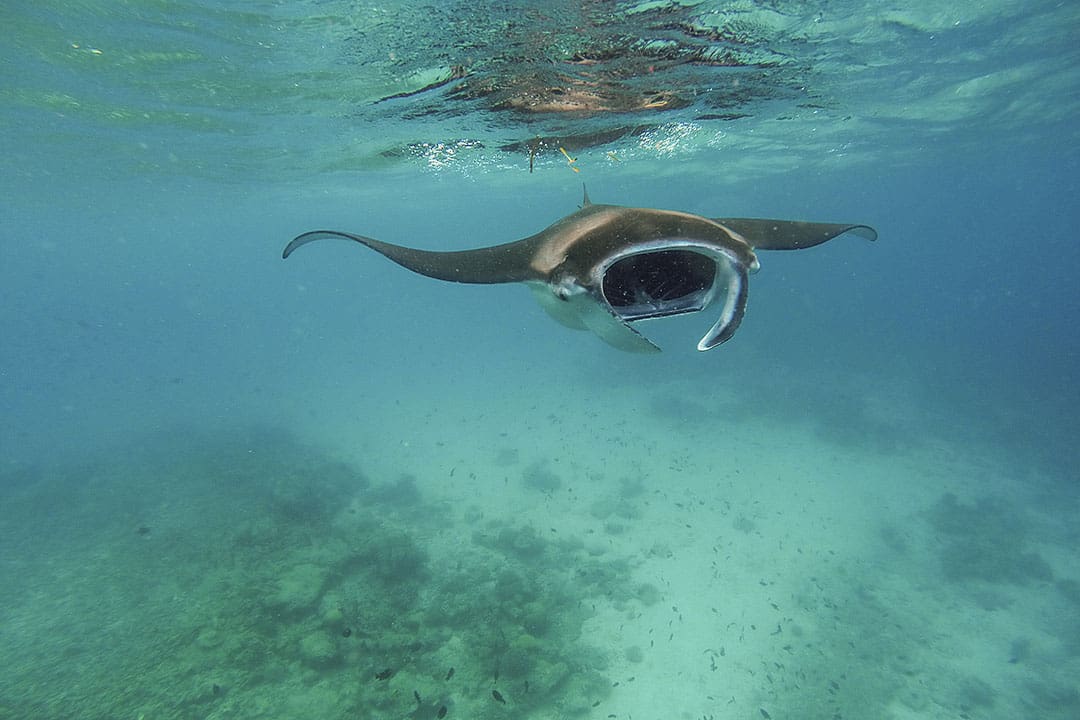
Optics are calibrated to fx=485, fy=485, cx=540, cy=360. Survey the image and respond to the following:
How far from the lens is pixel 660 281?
4.36 m

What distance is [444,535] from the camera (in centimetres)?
1305

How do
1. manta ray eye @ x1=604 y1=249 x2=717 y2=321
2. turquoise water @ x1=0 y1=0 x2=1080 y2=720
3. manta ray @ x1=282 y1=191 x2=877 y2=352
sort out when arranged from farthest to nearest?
turquoise water @ x1=0 y1=0 x2=1080 y2=720
manta ray eye @ x1=604 y1=249 x2=717 y2=321
manta ray @ x1=282 y1=191 x2=877 y2=352

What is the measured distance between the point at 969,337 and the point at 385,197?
171 ft

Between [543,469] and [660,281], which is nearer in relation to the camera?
[660,281]

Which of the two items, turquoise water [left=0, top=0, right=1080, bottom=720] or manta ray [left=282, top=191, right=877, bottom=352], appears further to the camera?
turquoise water [left=0, top=0, right=1080, bottom=720]

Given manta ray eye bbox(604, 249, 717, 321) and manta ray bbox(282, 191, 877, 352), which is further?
manta ray eye bbox(604, 249, 717, 321)

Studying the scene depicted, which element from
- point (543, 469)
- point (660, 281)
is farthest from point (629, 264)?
point (543, 469)

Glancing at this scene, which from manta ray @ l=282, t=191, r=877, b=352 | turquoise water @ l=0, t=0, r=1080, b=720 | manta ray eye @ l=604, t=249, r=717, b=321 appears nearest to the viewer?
manta ray @ l=282, t=191, r=877, b=352

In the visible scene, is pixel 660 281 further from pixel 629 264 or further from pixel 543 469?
pixel 543 469

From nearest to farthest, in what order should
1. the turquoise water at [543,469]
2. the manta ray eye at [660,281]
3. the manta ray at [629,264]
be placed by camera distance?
the manta ray at [629,264]
the manta ray eye at [660,281]
the turquoise water at [543,469]

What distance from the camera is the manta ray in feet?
9.67

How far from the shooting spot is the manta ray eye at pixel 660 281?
374 cm

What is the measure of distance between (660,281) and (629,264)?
1.08 feet

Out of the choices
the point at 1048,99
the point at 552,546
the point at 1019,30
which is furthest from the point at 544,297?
the point at 1048,99
